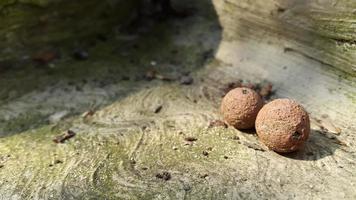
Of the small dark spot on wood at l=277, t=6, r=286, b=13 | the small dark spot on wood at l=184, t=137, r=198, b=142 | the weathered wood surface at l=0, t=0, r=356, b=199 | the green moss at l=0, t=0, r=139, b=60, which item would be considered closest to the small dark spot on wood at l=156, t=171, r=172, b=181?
the weathered wood surface at l=0, t=0, r=356, b=199

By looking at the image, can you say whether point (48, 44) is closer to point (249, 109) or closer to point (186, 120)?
point (186, 120)

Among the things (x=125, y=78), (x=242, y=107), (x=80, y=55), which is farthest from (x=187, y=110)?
(x=80, y=55)

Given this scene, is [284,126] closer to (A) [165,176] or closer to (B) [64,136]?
(A) [165,176]

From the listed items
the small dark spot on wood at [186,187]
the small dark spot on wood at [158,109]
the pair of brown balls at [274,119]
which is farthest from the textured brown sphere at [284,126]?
the small dark spot on wood at [158,109]

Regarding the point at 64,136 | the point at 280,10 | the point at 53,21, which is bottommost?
the point at 64,136

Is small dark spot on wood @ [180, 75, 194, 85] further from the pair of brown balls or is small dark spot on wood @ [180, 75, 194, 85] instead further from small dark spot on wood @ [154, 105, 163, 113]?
the pair of brown balls

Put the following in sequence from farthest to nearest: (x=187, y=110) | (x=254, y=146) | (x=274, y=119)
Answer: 1. (x=187, y=110)
2. (x=254, y=146)
3. (x=274, y=119)
